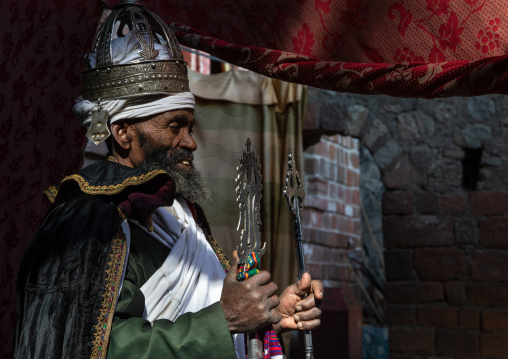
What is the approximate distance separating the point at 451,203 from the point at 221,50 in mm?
2961

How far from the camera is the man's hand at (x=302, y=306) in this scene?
2066 mm

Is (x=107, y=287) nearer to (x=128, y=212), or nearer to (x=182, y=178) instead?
(x=128, y=212)

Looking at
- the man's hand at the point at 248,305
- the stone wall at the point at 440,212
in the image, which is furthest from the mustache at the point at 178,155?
the stone wall at the point at 440,212

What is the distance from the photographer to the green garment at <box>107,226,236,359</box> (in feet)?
6.00

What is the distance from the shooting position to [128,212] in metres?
2.00

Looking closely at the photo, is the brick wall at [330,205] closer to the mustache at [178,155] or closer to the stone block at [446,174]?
the stone block at [446,174]

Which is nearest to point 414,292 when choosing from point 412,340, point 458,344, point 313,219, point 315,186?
point 412,340

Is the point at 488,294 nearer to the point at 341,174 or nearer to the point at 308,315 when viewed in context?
the point at 341,174

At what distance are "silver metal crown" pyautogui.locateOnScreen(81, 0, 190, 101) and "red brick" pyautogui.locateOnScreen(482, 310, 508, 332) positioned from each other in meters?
3.26

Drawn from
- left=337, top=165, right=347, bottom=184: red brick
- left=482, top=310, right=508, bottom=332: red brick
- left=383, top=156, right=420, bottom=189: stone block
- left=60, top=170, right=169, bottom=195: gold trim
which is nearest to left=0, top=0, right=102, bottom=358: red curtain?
left=60, top=170, right=169, bottom=195: gold trim

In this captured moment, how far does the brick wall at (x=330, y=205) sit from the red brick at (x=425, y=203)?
51 cm

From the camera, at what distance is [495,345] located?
473 cm

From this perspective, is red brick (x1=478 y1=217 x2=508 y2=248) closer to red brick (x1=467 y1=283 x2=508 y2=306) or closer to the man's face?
red brick (x1=467 y1=283 x2=508 y2=306)

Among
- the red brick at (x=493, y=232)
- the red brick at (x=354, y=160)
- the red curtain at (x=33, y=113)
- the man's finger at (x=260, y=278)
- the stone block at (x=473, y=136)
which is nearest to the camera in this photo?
the man's finger at (x=260, y=278)
